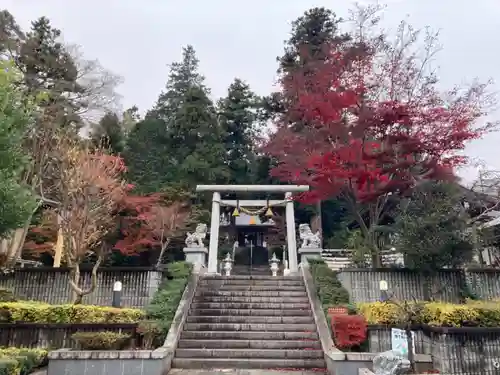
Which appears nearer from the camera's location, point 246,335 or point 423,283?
point 246,335

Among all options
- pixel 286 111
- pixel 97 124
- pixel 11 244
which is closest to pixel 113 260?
pixel 11 244

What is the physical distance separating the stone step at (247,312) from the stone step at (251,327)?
0.61m

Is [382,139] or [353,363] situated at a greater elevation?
[382,139]

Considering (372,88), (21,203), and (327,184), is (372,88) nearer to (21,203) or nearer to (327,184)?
(327,184)

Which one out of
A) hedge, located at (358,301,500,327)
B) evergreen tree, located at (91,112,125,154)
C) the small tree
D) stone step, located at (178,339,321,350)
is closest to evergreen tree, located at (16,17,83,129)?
evergreen tree, located at (91,112,125,154)

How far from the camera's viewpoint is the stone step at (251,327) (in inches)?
373

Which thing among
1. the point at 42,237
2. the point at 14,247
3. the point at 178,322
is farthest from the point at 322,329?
the point at 42,237

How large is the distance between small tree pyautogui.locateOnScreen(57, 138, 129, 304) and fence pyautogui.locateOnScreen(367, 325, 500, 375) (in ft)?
26.1

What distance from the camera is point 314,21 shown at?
25.6 metres

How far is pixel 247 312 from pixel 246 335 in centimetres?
106

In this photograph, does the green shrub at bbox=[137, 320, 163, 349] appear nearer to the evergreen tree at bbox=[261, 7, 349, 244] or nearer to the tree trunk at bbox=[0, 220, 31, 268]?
the tree trunk at bbox=[0, 220, 31, 268]

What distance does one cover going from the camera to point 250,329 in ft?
31.1

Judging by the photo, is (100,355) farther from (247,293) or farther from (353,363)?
(247,293)

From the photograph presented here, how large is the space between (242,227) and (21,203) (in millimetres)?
22457
